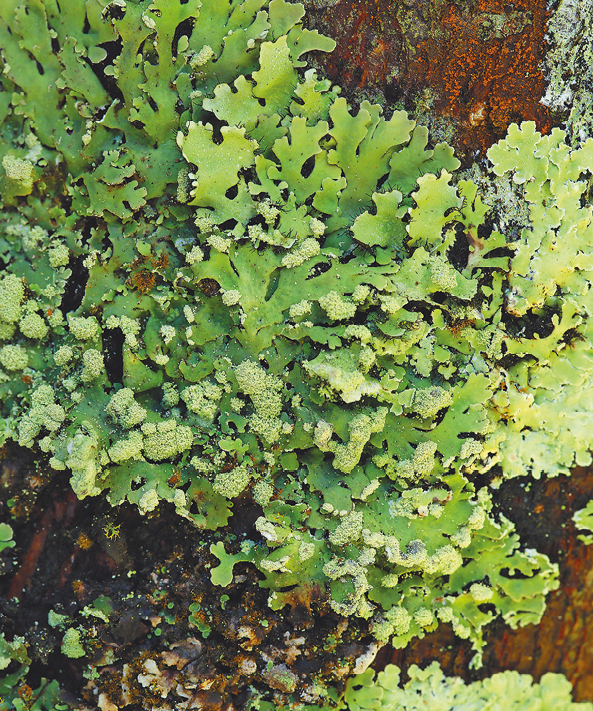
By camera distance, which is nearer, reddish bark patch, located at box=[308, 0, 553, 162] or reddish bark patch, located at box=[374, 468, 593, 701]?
reddish bark patch, located at box=[308, 0, 553, 162]

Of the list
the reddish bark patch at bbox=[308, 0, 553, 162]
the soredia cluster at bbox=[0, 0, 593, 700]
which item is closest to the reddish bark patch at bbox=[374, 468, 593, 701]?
the soredia cluster at bbox=[0, 0, 593, 700]

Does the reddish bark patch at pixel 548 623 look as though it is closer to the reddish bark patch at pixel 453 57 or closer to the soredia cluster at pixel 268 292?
the soredia cluster at pixel 268 292

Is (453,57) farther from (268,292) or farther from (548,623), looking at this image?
(548,623)

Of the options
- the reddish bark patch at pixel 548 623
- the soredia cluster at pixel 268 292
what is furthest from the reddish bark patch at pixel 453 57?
the reddish bark patch at pixel 548 623

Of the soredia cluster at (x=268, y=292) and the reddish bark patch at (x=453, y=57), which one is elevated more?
the reddish bark patch at (x=453, y=57)

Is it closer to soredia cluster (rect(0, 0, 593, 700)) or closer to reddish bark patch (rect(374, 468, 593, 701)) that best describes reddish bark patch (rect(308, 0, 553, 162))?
soredia cluster (rect(0, 0, 593, 700))

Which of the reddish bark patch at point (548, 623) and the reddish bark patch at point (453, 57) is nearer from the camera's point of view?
the reddish bark patch at point (453, 57)
